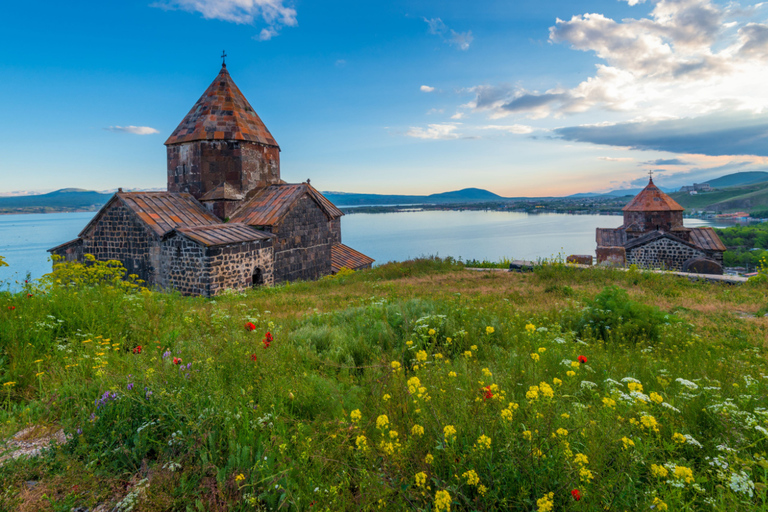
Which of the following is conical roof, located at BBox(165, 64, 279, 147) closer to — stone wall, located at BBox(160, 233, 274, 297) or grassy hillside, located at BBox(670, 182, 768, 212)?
stone wall, located at BBox(160, 233, 274, 297)

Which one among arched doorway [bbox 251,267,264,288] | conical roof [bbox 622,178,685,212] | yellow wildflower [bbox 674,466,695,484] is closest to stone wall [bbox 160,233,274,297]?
arched doorway [bbox 251,267,264,288]

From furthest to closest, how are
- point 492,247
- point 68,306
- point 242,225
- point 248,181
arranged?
1. point 492,247
2. point 248,181
3. point 242,225
4. point 68,306

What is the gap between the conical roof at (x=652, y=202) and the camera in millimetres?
25703

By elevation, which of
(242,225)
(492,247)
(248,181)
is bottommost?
(492,247)

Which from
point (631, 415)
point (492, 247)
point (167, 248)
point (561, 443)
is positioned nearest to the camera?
point (561, 443)

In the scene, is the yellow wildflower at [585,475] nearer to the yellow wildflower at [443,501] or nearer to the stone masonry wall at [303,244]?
the yellow wildflower at [443,501]

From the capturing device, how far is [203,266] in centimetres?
1152

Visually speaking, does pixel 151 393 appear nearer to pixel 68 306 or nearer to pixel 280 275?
pixel 68 306

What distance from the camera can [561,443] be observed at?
81.2 inches

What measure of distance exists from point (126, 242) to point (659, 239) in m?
27.8

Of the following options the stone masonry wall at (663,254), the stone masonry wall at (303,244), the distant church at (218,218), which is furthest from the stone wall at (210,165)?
the stone masonry wall at (663,254)

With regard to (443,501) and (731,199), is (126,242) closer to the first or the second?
(443,501)

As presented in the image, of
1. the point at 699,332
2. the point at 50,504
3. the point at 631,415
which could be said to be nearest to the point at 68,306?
the point at 50,504

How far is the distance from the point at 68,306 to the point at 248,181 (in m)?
11.8
